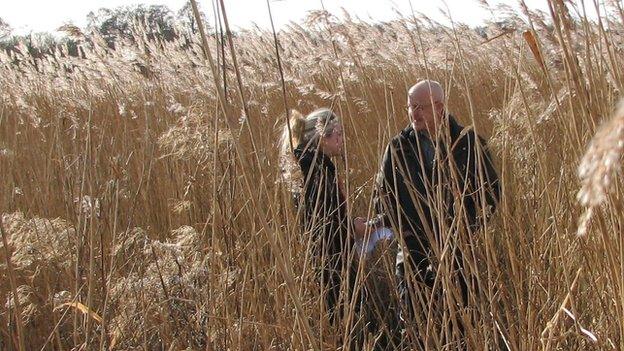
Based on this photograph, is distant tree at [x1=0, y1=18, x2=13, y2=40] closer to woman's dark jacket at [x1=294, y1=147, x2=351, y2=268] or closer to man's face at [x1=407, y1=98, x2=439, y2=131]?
woman's dark jacket at [x1=294, y1=147, x2=351, y2=268]

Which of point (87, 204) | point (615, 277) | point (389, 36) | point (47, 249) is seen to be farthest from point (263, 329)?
point (389, 36)

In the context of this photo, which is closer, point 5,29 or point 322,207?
point 5,29

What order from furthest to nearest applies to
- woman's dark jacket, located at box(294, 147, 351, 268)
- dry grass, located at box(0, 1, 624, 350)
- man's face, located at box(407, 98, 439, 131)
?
man's face, located at box(407, 98, 439, 131)
woman's dark jacket, located at box(294, 147, 351, 268)
dry grass, located at box(0, 1, 624, 350)

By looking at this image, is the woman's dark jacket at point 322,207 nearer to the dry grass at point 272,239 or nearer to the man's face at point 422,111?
the dry grass at point 272,239

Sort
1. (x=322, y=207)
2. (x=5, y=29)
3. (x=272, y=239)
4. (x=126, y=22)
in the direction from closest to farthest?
1. (x=272, y=239)
2. (x=5, y=29)
3. (x=322, y=207)
4. (x=126, y=22)

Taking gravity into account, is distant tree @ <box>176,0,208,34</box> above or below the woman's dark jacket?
above

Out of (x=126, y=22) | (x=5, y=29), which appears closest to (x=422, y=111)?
(x=5, y=29)

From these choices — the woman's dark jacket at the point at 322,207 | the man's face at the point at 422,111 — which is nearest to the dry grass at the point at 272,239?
the woman's dark jacket at the point at 322,207

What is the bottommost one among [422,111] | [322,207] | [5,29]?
[322,207]

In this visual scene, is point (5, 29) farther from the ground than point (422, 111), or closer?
farther from the ground

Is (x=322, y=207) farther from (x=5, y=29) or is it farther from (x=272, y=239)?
(x=272, y=239)

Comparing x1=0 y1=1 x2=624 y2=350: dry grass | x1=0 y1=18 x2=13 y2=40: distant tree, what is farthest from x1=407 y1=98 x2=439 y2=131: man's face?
x1=0 y1=18 x2=13 y2=40: distant tree

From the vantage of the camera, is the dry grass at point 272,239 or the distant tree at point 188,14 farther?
the distant tree at point 188,14

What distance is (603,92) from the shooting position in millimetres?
1194
